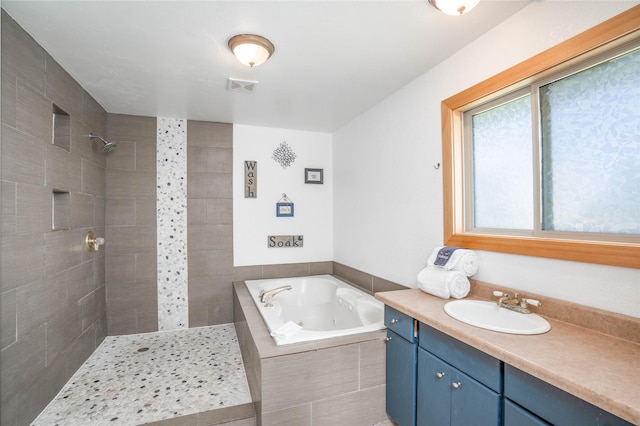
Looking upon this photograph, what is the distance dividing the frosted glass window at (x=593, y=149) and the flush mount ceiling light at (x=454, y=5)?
59 cm

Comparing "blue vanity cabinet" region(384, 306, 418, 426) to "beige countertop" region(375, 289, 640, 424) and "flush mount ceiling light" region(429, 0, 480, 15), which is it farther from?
"flush mount ceiling light" region(429, 0, 480, 15)

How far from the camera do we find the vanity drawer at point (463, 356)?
1214 millimetres

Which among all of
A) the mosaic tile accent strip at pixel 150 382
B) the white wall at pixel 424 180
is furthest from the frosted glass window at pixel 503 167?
the mosaic tile accent strip at pixel 150 382

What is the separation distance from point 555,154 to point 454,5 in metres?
0.90

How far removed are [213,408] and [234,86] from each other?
2.39m

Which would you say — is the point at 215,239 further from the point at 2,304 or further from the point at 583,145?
the point at 583,145

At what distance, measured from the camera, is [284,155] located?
374 centimetres

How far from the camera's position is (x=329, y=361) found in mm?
1808

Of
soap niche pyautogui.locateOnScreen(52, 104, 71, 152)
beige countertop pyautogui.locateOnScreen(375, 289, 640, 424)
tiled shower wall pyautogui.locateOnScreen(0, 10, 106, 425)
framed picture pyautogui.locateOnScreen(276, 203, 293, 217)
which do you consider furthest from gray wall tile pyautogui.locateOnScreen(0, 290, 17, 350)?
framed picture pyautogui.locateOnScreen(276, 203, 293, 217)

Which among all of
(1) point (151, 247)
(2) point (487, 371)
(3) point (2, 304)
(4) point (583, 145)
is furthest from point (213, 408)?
(4) point (583, 145)

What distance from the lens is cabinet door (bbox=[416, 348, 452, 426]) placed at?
4.76 ft

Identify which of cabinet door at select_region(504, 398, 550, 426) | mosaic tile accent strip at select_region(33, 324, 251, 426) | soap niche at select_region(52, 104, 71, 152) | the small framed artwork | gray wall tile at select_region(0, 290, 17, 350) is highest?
soap niche at select_region(52, 104, 71, 152)

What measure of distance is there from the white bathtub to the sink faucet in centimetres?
79

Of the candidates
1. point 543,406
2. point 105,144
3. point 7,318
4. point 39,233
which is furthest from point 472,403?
point 105,144
